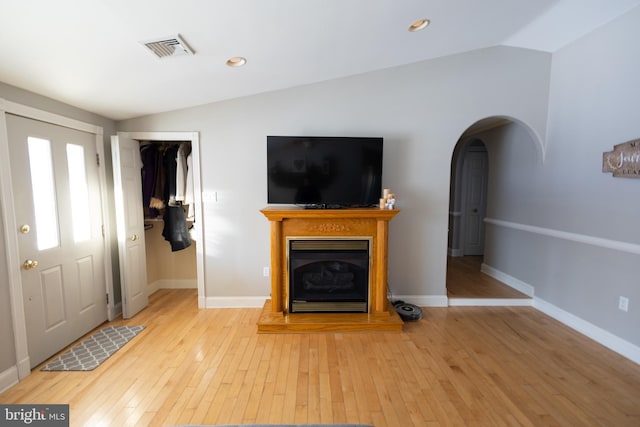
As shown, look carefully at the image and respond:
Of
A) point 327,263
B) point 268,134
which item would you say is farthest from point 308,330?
point 268,134

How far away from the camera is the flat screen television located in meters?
2.76

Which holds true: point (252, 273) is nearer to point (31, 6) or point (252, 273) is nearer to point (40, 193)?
point (40, 193)

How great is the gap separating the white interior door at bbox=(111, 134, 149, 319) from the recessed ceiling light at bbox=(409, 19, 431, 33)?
9.86ft

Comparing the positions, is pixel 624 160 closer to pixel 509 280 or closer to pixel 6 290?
pixel 509 280

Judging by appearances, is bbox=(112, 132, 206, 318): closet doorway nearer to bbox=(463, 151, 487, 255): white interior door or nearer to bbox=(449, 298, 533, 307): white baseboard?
bbox=(449, 298, 533, 307): white baseboard

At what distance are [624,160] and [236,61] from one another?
11.1 ft

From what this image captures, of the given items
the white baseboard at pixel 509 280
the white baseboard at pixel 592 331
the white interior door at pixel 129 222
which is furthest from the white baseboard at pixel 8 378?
the white baseboard at pixel 509 280

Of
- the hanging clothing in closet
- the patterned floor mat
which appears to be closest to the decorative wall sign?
the hanging clothing in closet

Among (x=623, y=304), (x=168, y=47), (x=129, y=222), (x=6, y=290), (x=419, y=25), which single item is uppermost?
(x=419, y=25)

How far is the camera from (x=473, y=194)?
519cm

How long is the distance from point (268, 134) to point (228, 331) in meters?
2.10

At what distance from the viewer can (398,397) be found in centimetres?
179

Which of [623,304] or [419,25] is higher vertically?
[419,25]

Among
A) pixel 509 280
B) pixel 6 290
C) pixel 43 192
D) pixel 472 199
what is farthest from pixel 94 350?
pixel 472 199
